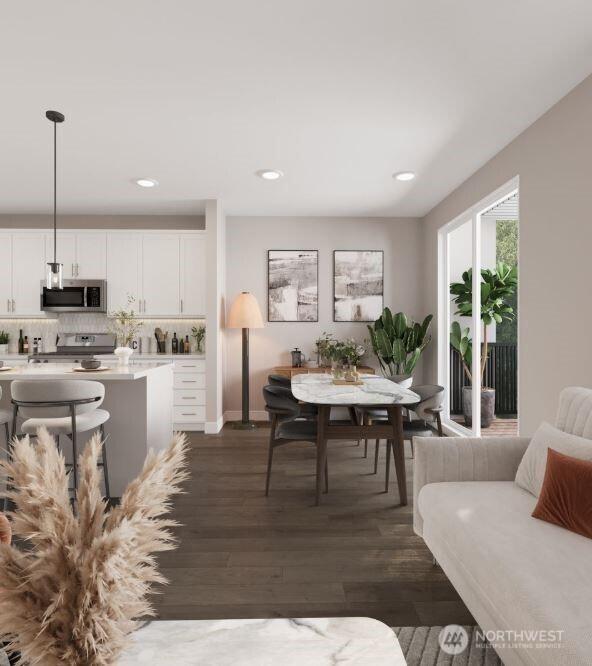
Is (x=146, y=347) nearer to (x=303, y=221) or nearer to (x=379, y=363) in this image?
(x=303, y=221)

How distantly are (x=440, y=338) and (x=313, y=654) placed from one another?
202 inches

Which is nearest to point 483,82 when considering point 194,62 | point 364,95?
point 364,95

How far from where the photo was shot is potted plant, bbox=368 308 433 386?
5734 millimetres

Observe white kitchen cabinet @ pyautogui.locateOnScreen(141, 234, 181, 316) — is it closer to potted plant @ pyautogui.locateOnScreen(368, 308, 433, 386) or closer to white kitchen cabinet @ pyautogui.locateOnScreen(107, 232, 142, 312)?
white kitchen cabinet @ pyautogui.locateOnScreen(107, 232, 142, 312)

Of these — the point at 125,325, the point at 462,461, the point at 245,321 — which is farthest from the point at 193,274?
the point at 462,461

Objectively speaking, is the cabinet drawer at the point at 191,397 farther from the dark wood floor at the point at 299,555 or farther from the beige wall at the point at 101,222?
the beige wall at the point at 101,222

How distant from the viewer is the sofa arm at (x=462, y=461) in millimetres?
2266

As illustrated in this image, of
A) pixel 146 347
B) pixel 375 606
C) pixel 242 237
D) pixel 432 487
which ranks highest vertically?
pixel 242 237

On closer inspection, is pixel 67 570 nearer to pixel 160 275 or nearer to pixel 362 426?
pixel 362 426

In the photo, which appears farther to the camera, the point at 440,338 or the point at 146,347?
the point at 146,347

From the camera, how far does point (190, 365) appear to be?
17.9ft

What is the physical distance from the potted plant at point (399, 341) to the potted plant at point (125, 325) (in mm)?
3063

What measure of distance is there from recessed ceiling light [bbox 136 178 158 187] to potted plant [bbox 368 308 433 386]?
3.14 m

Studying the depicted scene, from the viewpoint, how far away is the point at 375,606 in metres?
1.99
